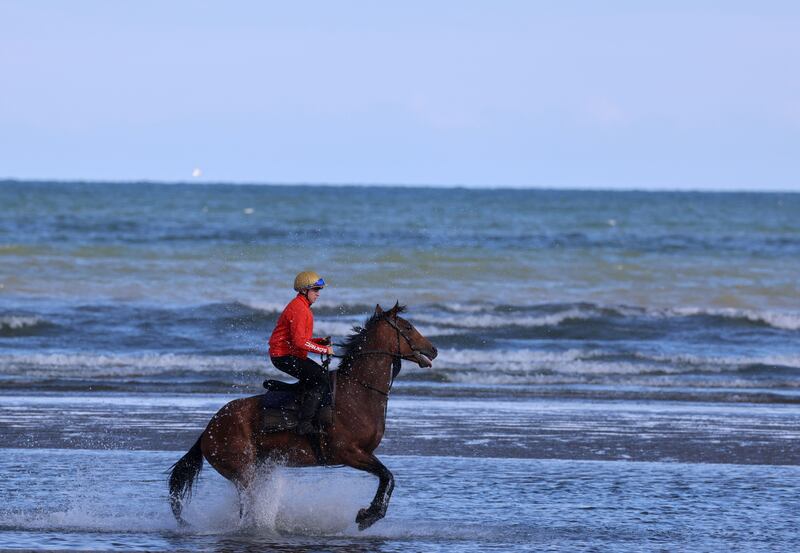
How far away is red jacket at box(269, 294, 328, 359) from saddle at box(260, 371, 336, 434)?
31 centimetres

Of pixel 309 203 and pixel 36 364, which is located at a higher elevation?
pixel 309 203

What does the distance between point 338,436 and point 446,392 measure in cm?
952

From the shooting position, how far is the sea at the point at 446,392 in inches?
432

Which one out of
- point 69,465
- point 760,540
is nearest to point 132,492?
point 69,465

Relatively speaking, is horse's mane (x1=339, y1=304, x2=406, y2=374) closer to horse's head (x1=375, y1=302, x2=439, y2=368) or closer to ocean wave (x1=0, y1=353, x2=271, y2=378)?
horse's head (x1=375, y1=302, x2=439, y2=368)

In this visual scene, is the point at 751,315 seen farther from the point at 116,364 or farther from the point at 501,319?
the point at 116,364

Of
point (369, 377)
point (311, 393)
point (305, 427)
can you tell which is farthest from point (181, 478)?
point (369, 377)

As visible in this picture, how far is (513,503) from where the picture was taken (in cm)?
1188

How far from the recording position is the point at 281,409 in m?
10.9

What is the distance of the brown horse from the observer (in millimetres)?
10844

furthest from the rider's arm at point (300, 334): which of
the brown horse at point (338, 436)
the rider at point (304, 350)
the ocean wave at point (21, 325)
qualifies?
the ocean wave at point (21, 325)

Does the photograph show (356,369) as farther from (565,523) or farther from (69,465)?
(69,465)

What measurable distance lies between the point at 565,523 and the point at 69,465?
17.4ft

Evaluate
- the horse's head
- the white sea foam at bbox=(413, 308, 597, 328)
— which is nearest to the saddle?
the horse's head
